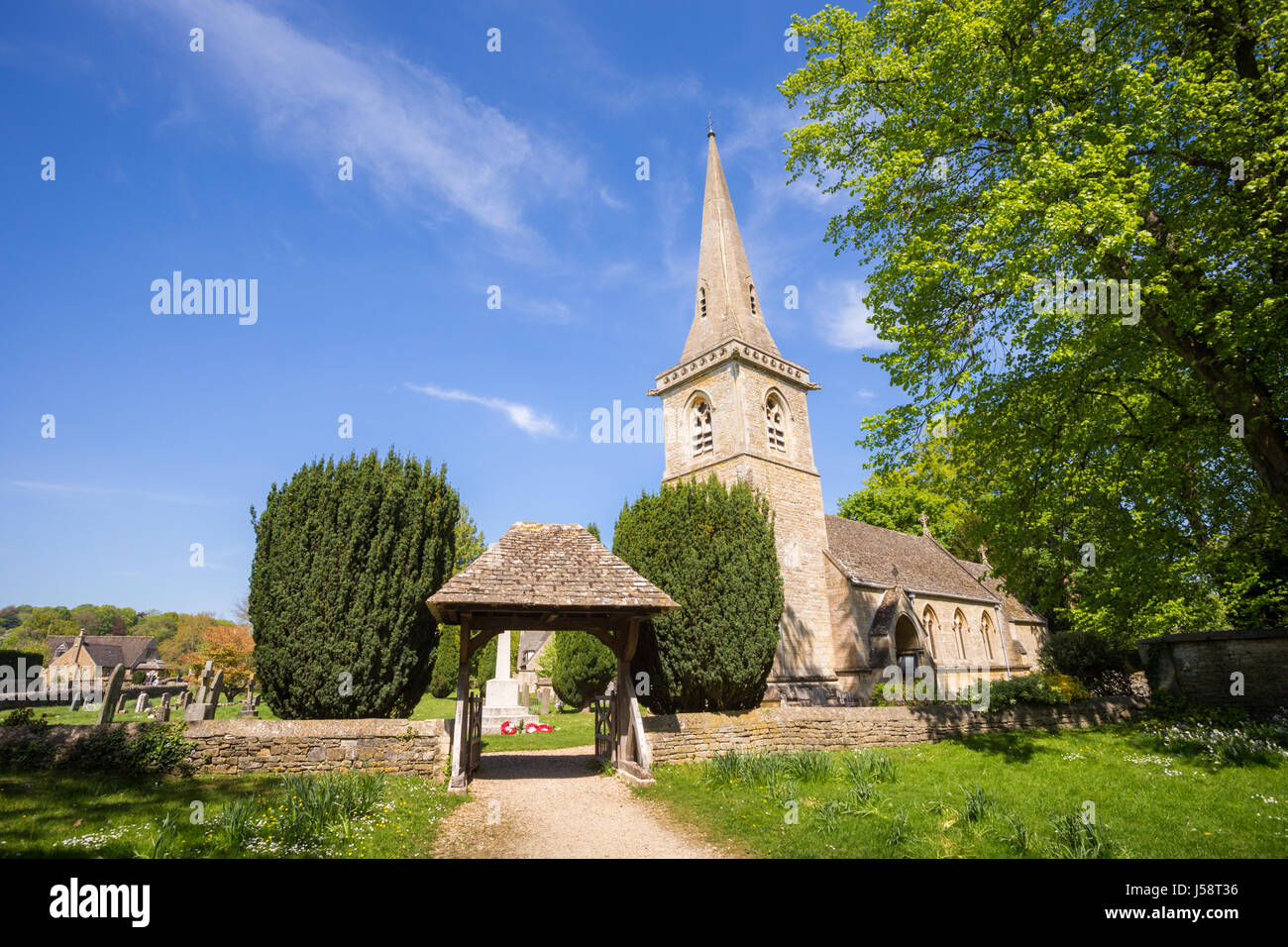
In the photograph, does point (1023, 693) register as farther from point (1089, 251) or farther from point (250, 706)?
point (250, 706)

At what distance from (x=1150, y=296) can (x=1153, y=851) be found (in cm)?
820

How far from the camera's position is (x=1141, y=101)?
31.2ft

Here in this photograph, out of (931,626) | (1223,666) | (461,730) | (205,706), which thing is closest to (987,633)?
(931,626)

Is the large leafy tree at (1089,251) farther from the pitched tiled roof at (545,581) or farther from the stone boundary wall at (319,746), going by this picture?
the stone boundary wall at (319,746)

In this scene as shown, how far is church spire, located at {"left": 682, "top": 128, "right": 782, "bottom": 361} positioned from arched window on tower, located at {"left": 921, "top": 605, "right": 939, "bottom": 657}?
1387cm

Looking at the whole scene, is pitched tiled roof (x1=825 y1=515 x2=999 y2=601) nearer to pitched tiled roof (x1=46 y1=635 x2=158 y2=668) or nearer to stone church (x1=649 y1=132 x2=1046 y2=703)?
stone church (x1=649 y1=132 x2=1046 y2=703)

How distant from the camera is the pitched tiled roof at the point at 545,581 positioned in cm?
1031

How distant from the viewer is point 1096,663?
776 inches

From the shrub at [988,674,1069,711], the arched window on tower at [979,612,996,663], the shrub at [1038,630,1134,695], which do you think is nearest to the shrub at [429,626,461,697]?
the shrub at [988,674,1069,711]

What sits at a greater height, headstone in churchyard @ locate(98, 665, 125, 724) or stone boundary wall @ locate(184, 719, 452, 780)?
headstone in churchyard @ locate(98, 665, 125, 724)

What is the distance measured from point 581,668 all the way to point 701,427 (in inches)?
445

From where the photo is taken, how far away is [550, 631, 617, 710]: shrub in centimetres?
2420

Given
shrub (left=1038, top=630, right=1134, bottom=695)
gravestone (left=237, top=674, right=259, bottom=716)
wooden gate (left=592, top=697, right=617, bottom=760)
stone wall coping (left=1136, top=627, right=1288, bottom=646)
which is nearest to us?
wooden gate (left=592, top=697, right=617, bottom=760)

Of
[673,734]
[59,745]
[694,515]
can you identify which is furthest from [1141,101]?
[59,745]
